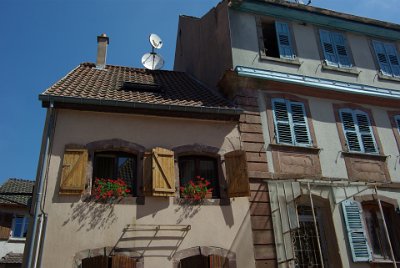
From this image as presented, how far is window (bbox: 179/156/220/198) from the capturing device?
1005 cm

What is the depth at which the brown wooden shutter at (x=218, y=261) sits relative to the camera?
8.91m

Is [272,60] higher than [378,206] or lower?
higher

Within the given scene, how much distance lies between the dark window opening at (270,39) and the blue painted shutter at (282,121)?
2.32m

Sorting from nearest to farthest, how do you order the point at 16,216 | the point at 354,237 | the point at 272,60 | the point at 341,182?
the point at 354,237 → the point at 341,182 → the point at 272,60 → the point at 16,216

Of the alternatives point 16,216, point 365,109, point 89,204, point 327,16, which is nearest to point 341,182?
point 365,109

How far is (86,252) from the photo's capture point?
8367 mm

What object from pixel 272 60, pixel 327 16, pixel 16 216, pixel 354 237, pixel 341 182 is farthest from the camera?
pixel 16 216

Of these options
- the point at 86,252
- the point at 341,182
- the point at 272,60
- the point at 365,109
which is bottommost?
the point at 86,252

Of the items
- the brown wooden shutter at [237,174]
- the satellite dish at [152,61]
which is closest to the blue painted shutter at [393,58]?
the brown wooden shutter at [237,174]

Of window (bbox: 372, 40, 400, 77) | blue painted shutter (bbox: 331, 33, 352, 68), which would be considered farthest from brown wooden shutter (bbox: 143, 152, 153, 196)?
window (bbox: 372, 40, 400, 77)

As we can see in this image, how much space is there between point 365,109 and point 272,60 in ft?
10.9

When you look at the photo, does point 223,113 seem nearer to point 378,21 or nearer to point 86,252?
point 86,252

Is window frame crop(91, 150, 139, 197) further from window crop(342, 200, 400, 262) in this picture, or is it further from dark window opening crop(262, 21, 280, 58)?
dark window opening crop(262, 21, 280, 58)

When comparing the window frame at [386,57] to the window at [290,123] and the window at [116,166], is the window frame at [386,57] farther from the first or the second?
the window at [116,166]
